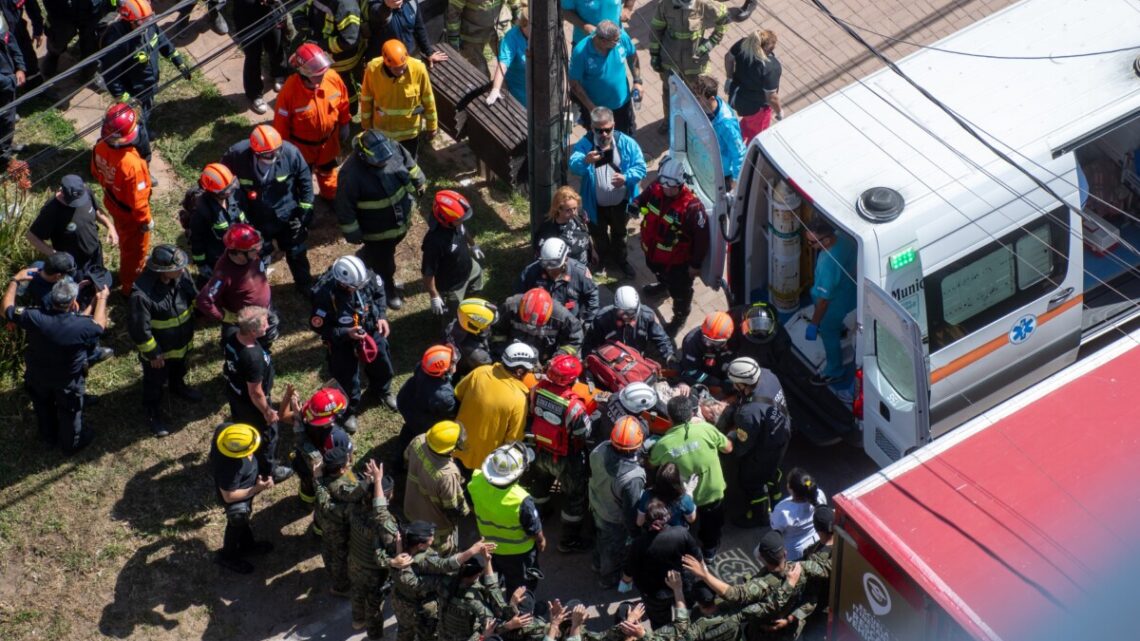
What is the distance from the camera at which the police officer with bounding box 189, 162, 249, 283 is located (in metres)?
10.0

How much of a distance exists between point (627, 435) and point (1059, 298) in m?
3.22

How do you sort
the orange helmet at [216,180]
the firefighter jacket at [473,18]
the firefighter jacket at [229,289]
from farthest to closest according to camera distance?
1. the firefighter jacket at [473,18]
2. the orange helmet at [216,180]
3. the firefighter jacket at [229,289]

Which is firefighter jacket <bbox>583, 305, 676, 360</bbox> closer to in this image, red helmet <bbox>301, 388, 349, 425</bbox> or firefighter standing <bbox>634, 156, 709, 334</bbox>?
firefighter standing <bbox>634, 156, 709, 334</bbox>

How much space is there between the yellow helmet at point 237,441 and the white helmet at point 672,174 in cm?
357

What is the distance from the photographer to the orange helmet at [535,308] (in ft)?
31.4

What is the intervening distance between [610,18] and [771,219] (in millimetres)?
3455

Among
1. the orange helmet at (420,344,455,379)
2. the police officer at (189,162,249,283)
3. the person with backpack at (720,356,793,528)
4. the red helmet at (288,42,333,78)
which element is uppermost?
the red helmet at (288,42,333,78)

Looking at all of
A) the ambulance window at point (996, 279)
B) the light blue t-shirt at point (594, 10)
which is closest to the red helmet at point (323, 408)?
the ambulance window at point (996, 279)

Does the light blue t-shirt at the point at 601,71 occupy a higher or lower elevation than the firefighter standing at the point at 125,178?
lower

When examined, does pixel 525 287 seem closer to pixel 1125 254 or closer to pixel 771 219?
pixel 771 219

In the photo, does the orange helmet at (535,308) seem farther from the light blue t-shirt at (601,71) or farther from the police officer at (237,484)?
the light blue t-shirt at (601,71)

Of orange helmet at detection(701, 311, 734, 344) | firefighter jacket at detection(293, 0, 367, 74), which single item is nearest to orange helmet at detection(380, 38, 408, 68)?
firefighter jacket at detection(293, 0, 367, 74)

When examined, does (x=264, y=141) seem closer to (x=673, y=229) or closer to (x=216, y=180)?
(x=216, y=180)

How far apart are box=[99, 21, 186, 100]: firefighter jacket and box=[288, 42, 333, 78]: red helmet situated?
1.46 meters
